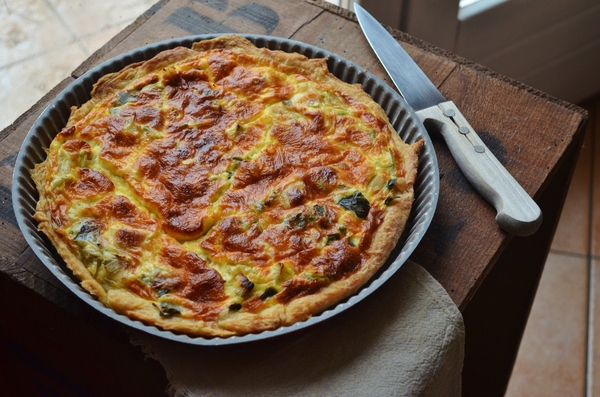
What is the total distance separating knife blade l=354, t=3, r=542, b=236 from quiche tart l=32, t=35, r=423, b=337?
18 centimetres

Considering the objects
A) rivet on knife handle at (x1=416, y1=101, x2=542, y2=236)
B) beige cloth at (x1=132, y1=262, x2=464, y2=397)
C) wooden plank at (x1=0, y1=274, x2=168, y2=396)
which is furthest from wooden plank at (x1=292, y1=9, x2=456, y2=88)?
wooden plank at (x1=0, y1=274, x2=168, y2=396)

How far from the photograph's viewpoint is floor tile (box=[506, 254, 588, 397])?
316 cm

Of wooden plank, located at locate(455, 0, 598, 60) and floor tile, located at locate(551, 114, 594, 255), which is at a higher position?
wooden plank, located at locate(455, 0, 598, 60)

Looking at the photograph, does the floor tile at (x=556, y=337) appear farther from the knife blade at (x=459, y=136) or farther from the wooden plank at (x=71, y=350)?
the wooden plank at (x=71, y=350)

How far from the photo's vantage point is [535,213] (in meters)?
1.80

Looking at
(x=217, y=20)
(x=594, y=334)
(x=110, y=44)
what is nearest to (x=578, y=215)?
(x=594, y=334)

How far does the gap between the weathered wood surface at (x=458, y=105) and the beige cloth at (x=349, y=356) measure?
0.41 feet

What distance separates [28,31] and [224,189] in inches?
87.2

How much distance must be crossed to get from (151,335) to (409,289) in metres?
0.66

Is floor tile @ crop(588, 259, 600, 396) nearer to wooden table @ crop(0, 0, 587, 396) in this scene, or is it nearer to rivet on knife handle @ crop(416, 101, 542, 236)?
wooden table @ crop(0, 0, 587, 396)

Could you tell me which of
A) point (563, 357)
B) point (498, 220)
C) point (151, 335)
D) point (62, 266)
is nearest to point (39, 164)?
point (62, 266)

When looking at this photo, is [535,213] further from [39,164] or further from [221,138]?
[39,164]

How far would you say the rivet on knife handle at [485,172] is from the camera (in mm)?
1810

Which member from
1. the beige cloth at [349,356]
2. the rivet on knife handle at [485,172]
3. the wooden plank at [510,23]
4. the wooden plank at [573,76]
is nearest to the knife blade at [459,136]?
the rivet on knife handle at [485,172]
